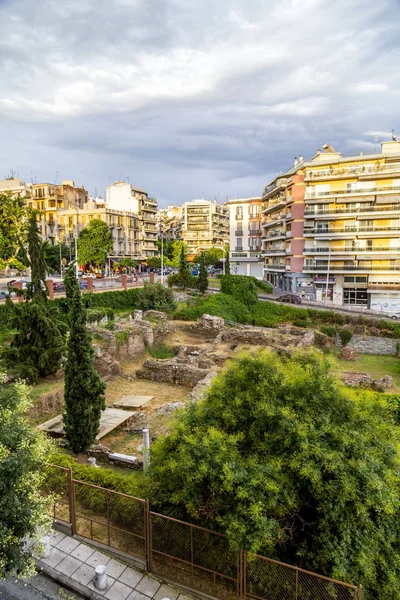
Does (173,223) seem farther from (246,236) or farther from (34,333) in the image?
(34,333)

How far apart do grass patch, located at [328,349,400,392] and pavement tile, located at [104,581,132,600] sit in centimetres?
2119

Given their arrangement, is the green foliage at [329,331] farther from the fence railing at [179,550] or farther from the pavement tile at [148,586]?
the pavement tile at [148,586]

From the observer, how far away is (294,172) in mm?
51281

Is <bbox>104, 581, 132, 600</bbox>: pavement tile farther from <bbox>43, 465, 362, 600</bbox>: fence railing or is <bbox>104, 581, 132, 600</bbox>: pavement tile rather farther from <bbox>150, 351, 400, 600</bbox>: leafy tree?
<bbox>150, 351, 400, 600</bbox>: leafy tree

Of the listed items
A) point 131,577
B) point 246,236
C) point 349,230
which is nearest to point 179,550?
point 131,577

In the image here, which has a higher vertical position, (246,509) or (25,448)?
(25,448)

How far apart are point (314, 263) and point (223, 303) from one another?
15602 mm

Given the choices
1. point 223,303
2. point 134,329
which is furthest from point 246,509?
point 223,303

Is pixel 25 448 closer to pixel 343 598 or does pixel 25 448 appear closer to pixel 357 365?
pixel 343 598

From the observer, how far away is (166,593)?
7.84 meters

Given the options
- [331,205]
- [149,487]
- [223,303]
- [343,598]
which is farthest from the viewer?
[331,205]

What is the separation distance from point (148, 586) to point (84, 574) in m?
1.45

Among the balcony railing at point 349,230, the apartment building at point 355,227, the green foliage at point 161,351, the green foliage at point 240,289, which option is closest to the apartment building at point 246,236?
the balcony railing at point 349,230

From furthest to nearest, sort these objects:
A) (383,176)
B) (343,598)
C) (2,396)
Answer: (383,176), (2,396), (343,598)
